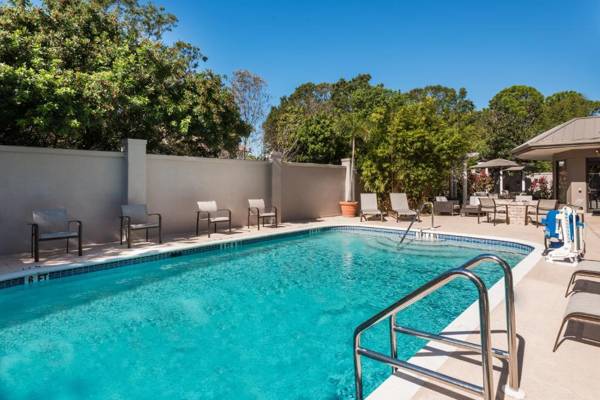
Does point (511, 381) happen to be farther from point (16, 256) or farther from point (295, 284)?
point (16, 256)

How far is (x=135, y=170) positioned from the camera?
8.85 meters

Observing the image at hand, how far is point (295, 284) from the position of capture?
6.20m

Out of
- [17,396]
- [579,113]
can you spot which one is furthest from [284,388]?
[579,113]

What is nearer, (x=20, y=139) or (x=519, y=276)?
(x=519, y=276)

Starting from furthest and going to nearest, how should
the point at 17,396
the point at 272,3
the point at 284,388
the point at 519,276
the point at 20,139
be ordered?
the point at 272,3, the point at 20,139, the point at 519,276, the point at 284,388, the point at 17,396

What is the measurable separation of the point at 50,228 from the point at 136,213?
170 centimetres

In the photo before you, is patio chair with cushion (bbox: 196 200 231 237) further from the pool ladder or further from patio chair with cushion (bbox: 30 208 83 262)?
the pool ladder

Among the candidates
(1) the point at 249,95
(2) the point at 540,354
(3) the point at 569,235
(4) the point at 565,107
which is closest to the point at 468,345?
(2) the point at 540,354

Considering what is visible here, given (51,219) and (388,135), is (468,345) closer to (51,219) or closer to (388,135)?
(51,219)

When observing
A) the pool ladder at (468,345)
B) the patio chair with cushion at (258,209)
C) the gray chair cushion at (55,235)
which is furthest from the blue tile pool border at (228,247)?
the pool ladder at (468,345)

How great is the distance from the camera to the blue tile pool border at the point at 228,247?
5812 mm

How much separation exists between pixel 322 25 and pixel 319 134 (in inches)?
225

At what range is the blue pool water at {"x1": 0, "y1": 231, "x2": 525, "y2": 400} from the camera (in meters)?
3.24

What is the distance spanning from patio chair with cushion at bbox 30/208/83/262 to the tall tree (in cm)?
1345
